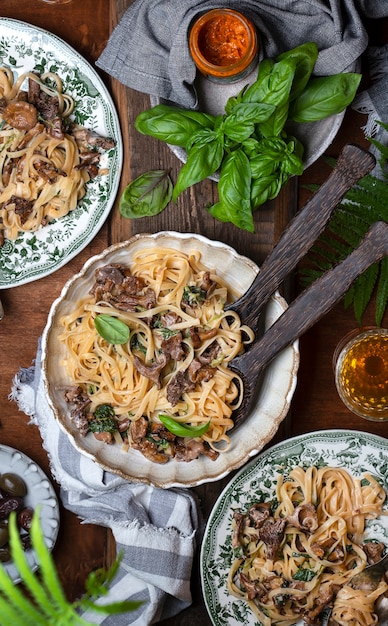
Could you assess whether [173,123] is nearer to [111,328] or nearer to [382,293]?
[111,328]

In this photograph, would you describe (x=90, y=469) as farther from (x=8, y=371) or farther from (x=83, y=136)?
(x=83, y=136)

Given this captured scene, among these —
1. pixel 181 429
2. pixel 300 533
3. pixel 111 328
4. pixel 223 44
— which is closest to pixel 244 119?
pixel 223 44

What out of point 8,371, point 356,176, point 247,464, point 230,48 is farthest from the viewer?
point 8,371

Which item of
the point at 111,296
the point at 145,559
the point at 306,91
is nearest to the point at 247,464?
the point at 145,559

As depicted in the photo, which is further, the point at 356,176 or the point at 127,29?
the point at 127,29

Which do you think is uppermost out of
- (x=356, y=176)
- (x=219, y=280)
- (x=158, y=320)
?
(x=356, y=176)

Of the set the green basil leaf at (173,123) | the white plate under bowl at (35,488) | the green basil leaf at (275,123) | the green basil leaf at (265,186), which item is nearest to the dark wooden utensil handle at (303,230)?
the green basil leaf at (265,186)

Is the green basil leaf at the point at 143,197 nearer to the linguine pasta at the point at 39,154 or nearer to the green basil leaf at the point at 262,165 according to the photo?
the linguine pasta at the point at 39,154
